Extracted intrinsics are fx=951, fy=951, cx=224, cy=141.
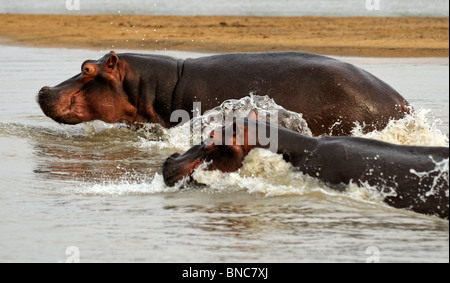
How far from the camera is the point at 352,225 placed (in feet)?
18.3

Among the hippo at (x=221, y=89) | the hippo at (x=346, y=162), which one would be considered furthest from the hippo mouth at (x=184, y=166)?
the hippo at (x=221, y=89)

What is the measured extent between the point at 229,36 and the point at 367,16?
4.12 meters

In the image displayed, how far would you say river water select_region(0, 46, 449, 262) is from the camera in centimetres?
508

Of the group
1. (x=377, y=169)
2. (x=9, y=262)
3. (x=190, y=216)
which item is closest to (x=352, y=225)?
(x=377, y=169)

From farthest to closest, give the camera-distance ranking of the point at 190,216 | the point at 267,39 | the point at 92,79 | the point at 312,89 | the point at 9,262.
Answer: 1. the point at 267,39
2. the point at 92,79
3. the point at 312,89
4. the point at 190,216
5. the point at 9,262

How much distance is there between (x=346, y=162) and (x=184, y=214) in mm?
1065

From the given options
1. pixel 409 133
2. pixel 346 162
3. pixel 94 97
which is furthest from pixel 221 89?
pixel 346 162

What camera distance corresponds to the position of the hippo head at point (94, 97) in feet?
28.9

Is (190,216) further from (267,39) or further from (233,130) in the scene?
(267,39)

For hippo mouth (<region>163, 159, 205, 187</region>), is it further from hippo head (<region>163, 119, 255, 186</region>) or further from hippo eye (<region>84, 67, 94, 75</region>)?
hippo eye (<region>84, 67, 94, 75</region>)

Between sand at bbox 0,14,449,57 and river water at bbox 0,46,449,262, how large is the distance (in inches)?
387

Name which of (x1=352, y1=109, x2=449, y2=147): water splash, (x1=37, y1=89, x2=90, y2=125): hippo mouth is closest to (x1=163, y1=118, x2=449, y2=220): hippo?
(x1=352, y1=109, x2=449, y2=147): water splash

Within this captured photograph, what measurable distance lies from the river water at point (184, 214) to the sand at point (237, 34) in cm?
983

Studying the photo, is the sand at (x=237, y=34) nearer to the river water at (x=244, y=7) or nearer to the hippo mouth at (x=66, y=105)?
the river water at (x=244, y=7)
